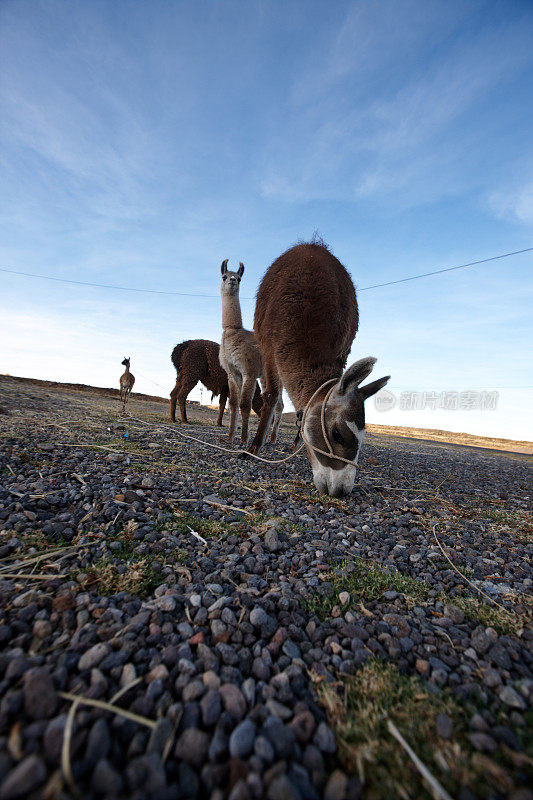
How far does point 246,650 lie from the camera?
5.46ft

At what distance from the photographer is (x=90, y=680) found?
138cm

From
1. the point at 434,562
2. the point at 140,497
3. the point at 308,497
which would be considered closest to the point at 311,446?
the point at 308,497

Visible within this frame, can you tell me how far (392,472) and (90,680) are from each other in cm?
705

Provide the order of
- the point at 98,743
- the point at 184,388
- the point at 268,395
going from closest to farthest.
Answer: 1. the point at 98,743
2. the point at 268,395
3. the point at 184,388

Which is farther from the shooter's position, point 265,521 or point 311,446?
point 311,446

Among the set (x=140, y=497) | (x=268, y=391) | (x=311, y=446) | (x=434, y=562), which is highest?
(x=268, y=391)

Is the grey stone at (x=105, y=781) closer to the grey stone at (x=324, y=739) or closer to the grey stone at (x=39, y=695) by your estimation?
the grey stone at (x=39, y=695)

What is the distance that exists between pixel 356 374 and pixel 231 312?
5795 millimetres

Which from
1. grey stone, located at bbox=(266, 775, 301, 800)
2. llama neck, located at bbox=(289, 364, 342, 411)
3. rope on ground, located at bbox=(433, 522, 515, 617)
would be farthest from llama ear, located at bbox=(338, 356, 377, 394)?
grey stone, located at bbox=(266, 775, 301, 800)

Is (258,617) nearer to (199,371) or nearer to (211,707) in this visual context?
(211,707)

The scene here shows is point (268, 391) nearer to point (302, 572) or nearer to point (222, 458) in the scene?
point (222, 458)

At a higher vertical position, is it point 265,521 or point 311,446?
point 311,446

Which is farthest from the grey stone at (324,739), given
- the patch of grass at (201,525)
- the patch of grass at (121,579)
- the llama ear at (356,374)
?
the llama ear at (356,374)

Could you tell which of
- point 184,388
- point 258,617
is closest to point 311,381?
point 258,617
